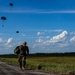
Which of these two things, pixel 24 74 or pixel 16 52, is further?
pixel 16 52

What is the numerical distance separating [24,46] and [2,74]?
5353mm

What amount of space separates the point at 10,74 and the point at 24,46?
5.33m

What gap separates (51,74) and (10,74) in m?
2.58

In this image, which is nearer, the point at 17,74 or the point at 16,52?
the point at 17,74

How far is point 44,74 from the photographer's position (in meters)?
21.0

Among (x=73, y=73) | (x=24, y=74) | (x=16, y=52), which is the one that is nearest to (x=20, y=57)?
(x=16, y=52)

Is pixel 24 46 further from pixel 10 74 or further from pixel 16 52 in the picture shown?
pixel 10 74

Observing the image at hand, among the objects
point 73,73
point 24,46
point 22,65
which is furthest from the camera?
point 22,65

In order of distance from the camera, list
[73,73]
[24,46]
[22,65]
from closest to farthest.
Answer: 1. [73,73]
2. [24,46]
3. [22,65]

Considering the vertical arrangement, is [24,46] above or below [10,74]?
above

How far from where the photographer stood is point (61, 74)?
20.6 meters

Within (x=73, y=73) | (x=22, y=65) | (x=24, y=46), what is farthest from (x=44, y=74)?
(x=22, y=65)

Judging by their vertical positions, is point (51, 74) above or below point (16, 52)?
below

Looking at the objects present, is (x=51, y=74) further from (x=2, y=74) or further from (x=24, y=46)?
(x=24, y=46)
